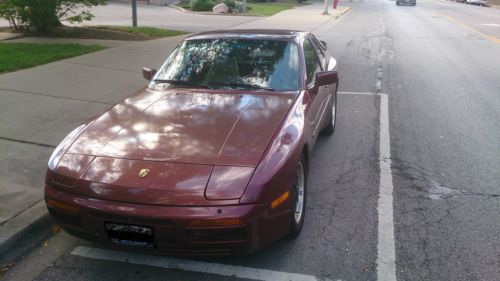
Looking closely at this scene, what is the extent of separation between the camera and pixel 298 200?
3.74 m

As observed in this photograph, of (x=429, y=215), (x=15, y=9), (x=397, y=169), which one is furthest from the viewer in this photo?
(x=15, y=9)

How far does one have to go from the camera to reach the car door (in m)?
4.54

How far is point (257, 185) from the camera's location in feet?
9.78

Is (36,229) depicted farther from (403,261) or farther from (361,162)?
(361,162)

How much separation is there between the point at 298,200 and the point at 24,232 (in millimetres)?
2100

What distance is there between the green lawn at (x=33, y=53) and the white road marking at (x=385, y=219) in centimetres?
678

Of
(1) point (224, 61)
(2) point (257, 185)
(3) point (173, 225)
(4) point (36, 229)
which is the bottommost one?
(4) point (36, 229)

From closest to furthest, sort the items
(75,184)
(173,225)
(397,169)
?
(173,225), (75,184), (397,169)

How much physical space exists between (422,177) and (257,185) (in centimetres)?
256

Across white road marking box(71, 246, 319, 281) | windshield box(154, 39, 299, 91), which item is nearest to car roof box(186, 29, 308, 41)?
windshield box(154, 39, 299, 91)

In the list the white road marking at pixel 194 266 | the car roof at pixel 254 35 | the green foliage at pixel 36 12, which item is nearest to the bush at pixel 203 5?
the green foliage at pixel 36 12

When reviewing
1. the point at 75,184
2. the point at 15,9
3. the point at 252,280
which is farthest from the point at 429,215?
the point at 15,9

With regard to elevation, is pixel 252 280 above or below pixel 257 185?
below

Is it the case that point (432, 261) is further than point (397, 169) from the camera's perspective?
No
